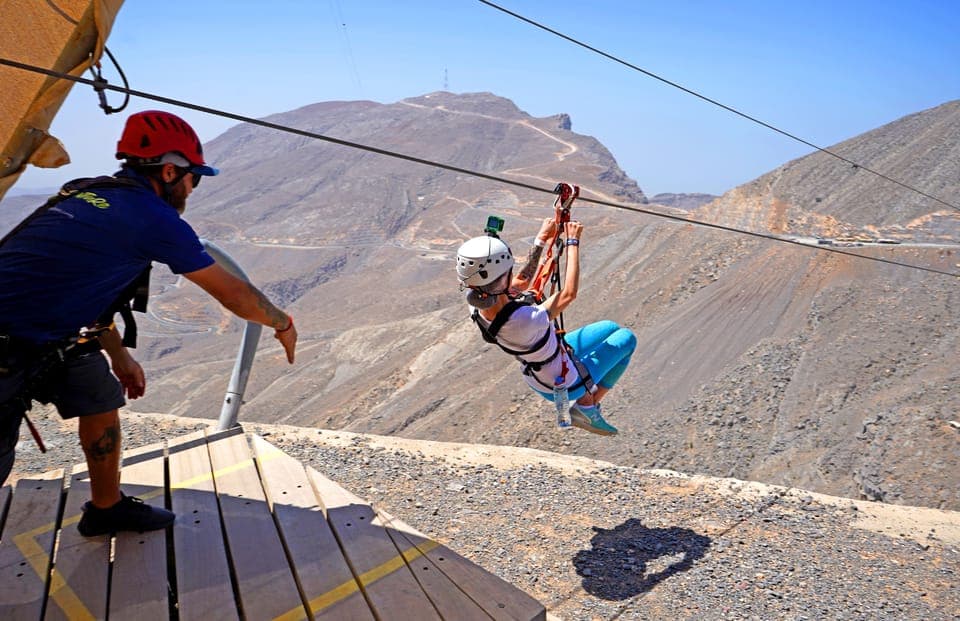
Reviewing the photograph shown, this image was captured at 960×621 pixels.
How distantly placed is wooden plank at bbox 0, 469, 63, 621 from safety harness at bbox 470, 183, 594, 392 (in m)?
3.08

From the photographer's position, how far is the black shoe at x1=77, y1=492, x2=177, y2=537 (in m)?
3.48

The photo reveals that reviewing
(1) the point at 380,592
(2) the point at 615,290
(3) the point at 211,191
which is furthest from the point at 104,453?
(3) the point at 211,191

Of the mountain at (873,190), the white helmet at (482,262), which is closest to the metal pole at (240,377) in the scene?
the white helmet at (482,262)

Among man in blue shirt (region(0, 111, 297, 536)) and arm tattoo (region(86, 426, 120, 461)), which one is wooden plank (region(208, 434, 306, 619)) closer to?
arm tattoo (region(86, 426, 120, 461))

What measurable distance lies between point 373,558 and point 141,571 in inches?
43.8

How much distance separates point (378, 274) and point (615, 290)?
28.9m

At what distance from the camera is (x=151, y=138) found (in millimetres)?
3051

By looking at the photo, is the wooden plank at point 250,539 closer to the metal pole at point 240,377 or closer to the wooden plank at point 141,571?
the wooden plank at point 141,571

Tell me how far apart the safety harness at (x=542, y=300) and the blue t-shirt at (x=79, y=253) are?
2.68 metres

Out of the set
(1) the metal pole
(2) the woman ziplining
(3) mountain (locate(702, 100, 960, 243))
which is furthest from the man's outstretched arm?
(3) mountain (locate(702, 100, 960, 243))

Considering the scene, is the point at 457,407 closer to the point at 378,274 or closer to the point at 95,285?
the point at 95,285

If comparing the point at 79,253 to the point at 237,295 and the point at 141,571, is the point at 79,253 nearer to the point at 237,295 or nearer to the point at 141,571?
the point at 237,295

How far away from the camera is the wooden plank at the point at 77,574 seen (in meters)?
2.87

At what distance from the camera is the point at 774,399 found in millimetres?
14500
